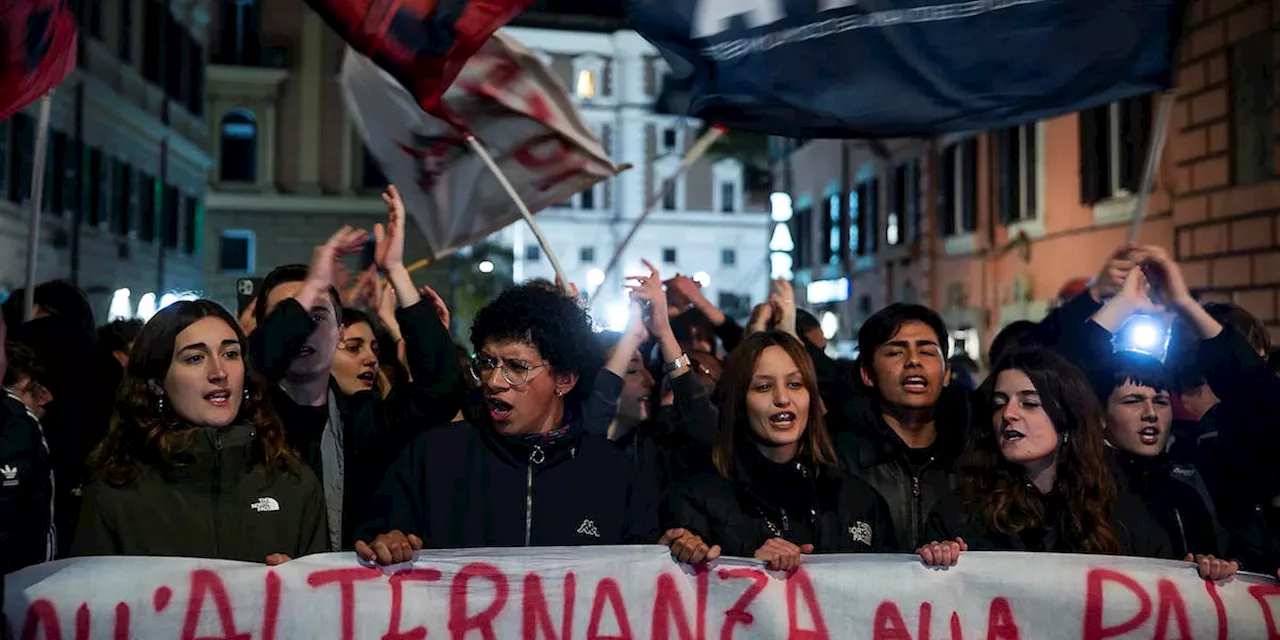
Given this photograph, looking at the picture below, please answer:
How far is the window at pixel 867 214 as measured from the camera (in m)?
30.0

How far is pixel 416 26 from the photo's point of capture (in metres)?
5.27

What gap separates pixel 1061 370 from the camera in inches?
166

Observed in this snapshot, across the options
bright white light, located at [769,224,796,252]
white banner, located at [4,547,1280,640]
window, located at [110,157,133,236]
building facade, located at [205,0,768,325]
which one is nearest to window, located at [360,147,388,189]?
building facade, located at [205,0,768,325]

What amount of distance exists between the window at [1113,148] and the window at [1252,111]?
2.60m

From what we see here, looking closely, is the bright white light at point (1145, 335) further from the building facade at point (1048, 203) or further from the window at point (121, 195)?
the window at point (121, 195)

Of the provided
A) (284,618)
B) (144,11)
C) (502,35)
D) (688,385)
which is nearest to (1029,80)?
(688,385)

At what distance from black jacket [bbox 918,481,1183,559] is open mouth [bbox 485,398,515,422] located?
4.28 ft

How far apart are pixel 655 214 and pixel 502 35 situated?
71.9m

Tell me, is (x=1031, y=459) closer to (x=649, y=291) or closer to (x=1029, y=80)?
(x=649, y=291)

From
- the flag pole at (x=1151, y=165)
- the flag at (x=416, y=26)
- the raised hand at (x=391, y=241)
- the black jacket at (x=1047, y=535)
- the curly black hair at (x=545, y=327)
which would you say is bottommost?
the black jacket at (x=1047, y=535)

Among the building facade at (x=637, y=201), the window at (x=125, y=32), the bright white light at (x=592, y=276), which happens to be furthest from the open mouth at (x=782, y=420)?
the building facade at (x=637, y=201)

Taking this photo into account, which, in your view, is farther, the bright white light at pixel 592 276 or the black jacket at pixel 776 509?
the bright white light at pixel 592 276

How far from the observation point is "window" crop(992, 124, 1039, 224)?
19906 mm

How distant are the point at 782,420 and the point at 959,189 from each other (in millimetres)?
20293
